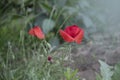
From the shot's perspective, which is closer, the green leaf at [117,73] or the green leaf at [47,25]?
the green leaf at [117,73]

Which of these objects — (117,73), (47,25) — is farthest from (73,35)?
(47,25)

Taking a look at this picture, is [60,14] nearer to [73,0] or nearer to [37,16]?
[37,16]

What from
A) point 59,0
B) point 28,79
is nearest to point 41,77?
point 28,79

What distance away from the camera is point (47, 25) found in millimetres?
2736

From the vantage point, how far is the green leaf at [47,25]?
2743 millimetres

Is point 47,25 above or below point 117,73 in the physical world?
below

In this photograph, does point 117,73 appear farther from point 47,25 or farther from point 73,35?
point 47,25

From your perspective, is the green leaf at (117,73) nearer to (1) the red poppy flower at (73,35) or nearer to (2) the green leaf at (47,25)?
(1) the red poppy flower at (73,35)

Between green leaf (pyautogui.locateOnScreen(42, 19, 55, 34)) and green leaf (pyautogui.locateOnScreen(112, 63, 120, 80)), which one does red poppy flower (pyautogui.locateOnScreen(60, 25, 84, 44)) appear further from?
green leaf (pyautogui.locateOnScreen(42, 19, 55, 34))

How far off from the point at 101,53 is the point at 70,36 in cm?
66

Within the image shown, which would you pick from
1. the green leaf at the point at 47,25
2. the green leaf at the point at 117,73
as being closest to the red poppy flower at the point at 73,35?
the green leaf at the point at 117,73

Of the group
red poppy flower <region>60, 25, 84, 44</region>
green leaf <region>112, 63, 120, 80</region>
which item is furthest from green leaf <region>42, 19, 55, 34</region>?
green leaf <region>112, 63, 120, 80</region>

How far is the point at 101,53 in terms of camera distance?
2.31m

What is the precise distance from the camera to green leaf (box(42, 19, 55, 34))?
274 centimetres
